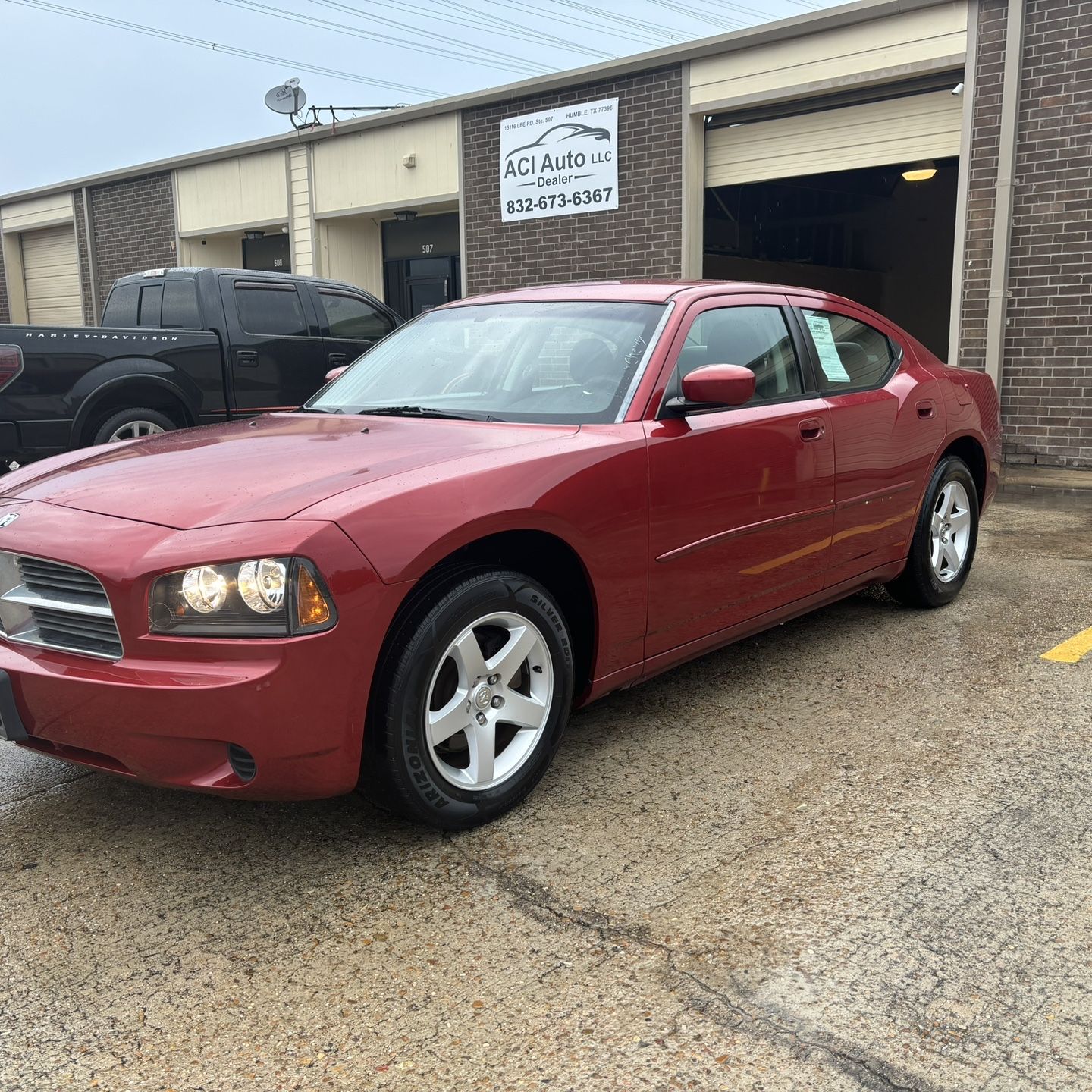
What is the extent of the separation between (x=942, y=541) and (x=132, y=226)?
18998 millimetres

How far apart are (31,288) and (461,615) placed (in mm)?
24054

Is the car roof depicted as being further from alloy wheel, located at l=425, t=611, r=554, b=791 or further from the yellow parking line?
the yellow parking line

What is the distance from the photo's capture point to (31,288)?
77.0 ft

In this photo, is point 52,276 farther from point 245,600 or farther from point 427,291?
point 245,600

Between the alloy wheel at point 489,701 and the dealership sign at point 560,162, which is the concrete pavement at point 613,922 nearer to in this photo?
the alloy wheel at point 489,701

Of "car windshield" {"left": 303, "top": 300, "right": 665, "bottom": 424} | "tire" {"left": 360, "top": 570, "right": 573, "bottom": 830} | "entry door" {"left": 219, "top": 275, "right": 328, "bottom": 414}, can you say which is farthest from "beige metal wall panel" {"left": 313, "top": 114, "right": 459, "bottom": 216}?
"tire" {"left": 360, "top": 570, "right": 573, "bottom": 830}

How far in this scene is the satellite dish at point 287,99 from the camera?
17.5m

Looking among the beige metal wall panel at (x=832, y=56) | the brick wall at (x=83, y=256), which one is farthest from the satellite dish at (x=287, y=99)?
the beige metal wall panel at (x=832, y=56)

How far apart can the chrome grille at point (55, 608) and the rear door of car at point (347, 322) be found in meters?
6.55

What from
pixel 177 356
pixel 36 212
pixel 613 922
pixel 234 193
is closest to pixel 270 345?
pixel 177 356

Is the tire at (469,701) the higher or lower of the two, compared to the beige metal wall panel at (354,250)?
lower

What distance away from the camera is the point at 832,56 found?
37.2 ft

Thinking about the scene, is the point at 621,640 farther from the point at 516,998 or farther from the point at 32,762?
the point at 32,762

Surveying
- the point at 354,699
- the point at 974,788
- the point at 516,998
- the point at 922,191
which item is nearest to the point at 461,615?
the point at 354,699
